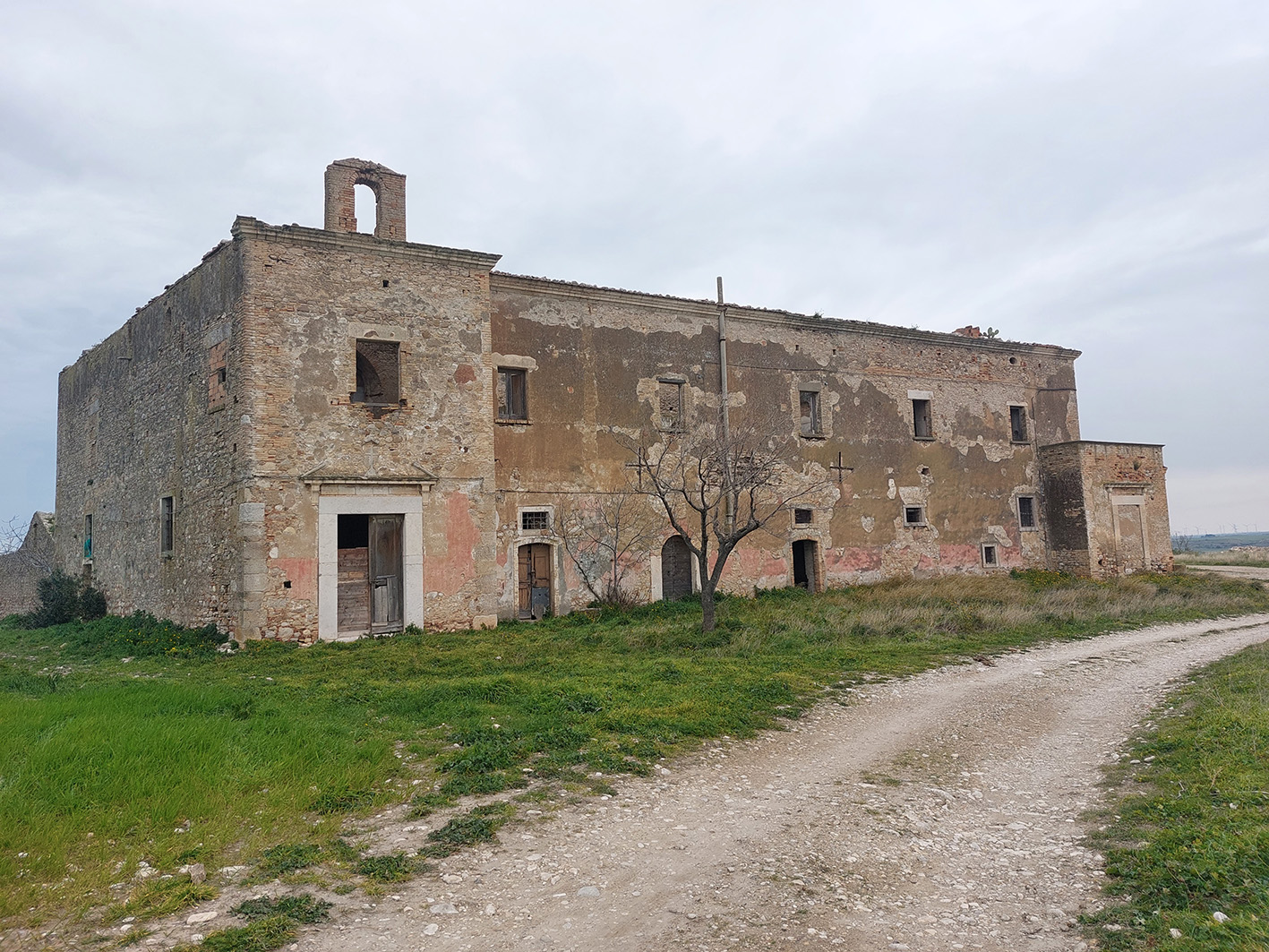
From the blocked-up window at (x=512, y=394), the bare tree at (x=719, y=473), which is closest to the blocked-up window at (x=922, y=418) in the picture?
the bare tree at (x=719, y=473)

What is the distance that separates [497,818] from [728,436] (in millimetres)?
14581

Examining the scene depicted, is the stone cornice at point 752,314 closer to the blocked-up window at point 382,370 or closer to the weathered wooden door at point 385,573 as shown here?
the blocked-up window at point 382,370

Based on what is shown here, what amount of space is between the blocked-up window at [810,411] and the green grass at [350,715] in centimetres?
613

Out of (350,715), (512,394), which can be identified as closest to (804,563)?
(512,394)

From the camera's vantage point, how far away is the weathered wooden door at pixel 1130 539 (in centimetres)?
2412

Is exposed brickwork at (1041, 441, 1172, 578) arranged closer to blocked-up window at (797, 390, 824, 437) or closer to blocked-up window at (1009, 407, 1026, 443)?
blocked-up window at (1009, 407, 1026, 443)

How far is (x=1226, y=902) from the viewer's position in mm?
4098

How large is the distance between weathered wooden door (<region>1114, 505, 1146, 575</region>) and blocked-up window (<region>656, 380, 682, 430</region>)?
14.2 meters

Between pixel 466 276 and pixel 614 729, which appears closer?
pixel 614 729

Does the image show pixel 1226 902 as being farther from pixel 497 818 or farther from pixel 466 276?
pixel 466 276

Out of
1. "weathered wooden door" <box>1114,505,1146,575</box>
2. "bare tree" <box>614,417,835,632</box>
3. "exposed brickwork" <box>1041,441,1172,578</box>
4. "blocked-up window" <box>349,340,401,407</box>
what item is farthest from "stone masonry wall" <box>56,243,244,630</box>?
"weathered wooden door" <box>1114,505,1146,575</box>

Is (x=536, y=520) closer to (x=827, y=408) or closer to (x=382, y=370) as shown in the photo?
(x=382, y=370)

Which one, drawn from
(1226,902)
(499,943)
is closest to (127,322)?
(499,943)

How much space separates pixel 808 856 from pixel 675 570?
559 inches
